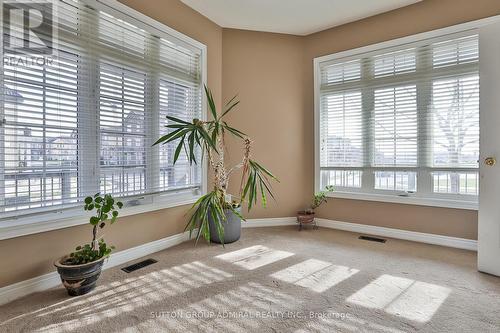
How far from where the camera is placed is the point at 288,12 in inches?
125

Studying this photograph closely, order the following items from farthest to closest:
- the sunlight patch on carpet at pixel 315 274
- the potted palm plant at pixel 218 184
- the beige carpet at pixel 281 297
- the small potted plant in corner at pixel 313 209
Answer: the small potted plant in corner at pixel 313 209, the potted palm plant at pixel 218 184, the sunlight patch on carpet at pixel 315 274, the beige carpet at pixel 281 297

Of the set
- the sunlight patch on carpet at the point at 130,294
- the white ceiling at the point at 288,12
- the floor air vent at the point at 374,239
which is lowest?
the sunlight patch on carpet at the point at 130,294

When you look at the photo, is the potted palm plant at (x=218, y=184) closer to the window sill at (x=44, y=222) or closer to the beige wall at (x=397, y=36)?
the window sill at (x=44, y=222)

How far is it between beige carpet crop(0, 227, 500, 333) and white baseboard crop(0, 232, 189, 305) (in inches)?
3.6

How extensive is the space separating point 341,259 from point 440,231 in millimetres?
1374

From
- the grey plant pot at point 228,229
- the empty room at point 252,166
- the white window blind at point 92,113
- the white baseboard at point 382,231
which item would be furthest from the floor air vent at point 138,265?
the white baseboard at point 382,231

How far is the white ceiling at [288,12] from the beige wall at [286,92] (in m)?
0.12

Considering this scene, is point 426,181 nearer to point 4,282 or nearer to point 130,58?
point 130,58

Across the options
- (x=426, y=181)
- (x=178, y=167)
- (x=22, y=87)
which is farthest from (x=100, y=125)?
(x=426, y=181)

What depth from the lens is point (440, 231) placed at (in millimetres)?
2910

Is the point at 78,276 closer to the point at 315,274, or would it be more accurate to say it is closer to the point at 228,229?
the point at 228,229

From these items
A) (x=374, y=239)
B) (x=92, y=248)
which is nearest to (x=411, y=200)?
(x=374, y=239)

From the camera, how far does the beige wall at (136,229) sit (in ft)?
5.97

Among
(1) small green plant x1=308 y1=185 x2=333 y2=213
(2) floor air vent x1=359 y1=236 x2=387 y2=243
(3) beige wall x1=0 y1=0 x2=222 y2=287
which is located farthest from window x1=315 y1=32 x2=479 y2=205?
(3) beige wall x1=0 y1=0 x2=222 y2=287
